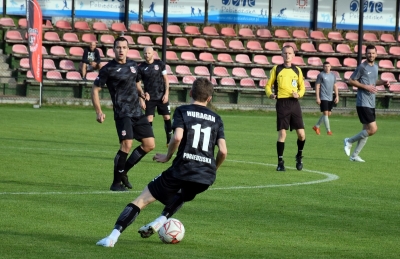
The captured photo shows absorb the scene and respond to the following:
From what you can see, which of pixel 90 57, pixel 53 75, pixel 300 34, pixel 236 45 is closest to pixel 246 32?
pixel 236 45

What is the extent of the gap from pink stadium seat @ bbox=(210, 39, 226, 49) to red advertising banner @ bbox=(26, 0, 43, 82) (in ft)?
30.2

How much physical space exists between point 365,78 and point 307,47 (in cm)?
2011

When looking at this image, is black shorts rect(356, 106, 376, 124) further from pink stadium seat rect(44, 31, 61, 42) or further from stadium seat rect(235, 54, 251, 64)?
pink stadium seat rect(44, 31, 61, 42)

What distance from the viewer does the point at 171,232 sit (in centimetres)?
845

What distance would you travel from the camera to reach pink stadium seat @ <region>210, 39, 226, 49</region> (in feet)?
120

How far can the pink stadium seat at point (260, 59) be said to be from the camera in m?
36.4

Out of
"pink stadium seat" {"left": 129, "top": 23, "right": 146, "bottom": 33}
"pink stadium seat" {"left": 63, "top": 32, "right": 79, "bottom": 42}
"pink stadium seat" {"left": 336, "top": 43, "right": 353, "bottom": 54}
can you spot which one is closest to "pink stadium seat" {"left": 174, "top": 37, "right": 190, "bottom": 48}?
"pink stadium seat" {"left": 129, "top": 23, "right": 146, "bottom": 33}

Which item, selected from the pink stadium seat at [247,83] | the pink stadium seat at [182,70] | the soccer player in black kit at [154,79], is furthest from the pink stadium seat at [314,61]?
the soccer player in black kit at [154,79]

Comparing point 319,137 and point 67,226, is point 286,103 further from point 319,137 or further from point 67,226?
point 319,137

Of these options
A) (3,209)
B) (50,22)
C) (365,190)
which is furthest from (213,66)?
(3,209)

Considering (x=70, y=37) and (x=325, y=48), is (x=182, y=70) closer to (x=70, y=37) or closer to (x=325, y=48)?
(x=70, y=37)

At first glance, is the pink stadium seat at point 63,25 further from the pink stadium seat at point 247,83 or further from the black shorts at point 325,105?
the black shorts at point 325,105

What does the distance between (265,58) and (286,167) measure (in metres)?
20.4

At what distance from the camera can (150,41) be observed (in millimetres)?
35844
